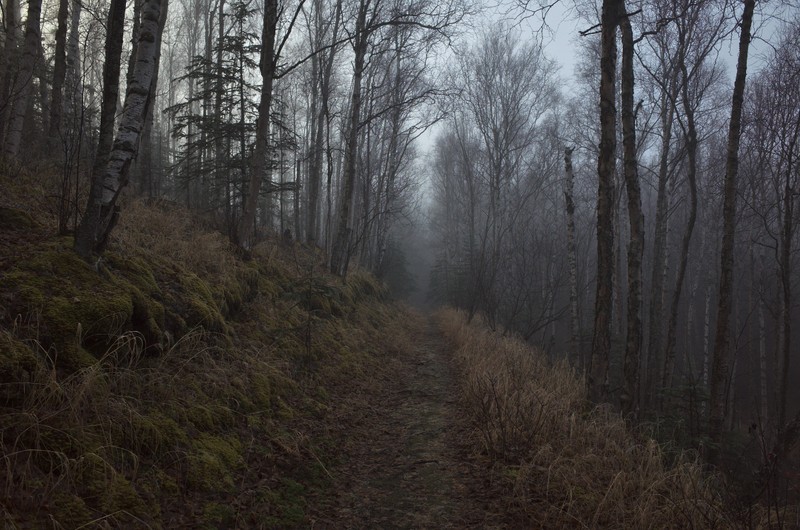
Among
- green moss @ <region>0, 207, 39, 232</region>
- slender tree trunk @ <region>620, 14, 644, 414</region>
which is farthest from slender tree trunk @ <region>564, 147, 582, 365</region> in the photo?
green moss @ <region>0, 207, 39, 232</region>

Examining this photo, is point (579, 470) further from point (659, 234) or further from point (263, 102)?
point (659, 234)

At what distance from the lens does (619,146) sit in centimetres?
1584

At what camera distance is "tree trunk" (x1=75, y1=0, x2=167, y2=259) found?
155 inches

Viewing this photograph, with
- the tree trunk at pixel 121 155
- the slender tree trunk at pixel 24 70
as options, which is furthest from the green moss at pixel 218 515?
the slender tree trunk at pixel 24 70

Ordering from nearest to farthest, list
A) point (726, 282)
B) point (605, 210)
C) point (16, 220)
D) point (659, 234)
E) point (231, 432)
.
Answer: point (231, 432) < point (16, 220) < point (605, 210) < point (726, 282) < point (659, 234)

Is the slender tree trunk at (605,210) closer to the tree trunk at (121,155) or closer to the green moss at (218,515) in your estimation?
the green moss at (218,515)

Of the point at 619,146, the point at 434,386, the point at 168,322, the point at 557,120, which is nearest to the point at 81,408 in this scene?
the point at 168,322

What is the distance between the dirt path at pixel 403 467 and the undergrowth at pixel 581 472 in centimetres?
33

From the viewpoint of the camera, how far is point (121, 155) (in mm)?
4246

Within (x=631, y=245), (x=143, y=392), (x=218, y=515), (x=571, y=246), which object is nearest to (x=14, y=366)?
(x=143, y=392)

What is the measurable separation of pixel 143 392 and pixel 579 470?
11.4 feet

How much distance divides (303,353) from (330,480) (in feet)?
8.69

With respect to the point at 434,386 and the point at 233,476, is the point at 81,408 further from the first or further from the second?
the point at 434,386

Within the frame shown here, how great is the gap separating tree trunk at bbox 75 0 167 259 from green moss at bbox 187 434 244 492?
2.08m
